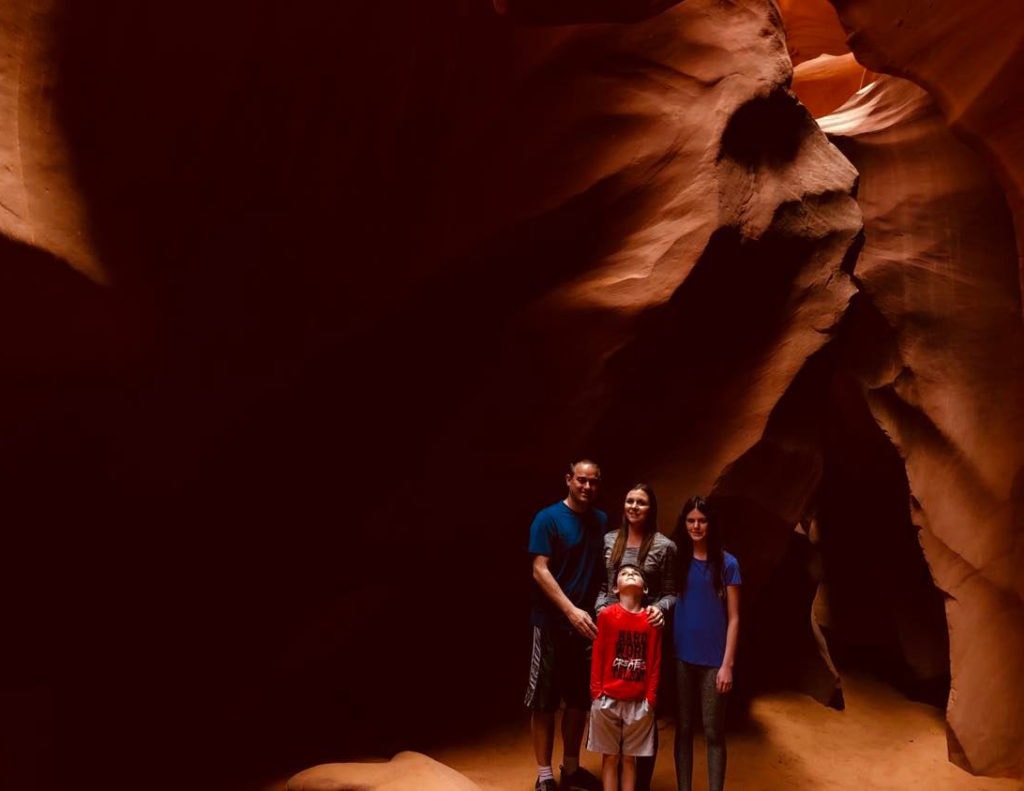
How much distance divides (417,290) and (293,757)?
2.90 meters

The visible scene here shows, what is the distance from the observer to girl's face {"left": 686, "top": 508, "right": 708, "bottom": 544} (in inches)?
166

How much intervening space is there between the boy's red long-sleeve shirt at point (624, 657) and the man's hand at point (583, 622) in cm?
16

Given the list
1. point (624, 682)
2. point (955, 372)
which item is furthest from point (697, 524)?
point (955, 372)

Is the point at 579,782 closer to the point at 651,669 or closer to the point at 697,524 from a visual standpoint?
the point at 651,669

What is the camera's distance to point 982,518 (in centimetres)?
588

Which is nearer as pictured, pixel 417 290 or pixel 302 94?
pixel 302 94

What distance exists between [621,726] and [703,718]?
1.62 ft

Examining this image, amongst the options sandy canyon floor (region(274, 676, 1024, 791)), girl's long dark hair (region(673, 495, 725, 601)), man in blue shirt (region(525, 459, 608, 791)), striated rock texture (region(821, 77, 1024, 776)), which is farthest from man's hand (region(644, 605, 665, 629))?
striated rock texture (region(821, 77, 1024, 776))

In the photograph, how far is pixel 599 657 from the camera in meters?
3.94

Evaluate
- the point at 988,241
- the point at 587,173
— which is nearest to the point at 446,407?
the point at 587,173

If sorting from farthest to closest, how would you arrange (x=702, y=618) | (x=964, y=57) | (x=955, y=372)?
(x=955, y=372) < (x=964, y=57) < (x=702, y=618)

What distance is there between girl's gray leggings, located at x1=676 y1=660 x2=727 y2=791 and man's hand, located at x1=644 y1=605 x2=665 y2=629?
0.37 metres

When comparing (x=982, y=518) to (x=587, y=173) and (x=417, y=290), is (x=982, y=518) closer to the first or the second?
(x=587, y=173)

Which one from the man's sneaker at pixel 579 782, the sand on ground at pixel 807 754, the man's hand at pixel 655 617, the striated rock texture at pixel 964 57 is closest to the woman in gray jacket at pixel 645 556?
the man's hand at pixel 655 617
